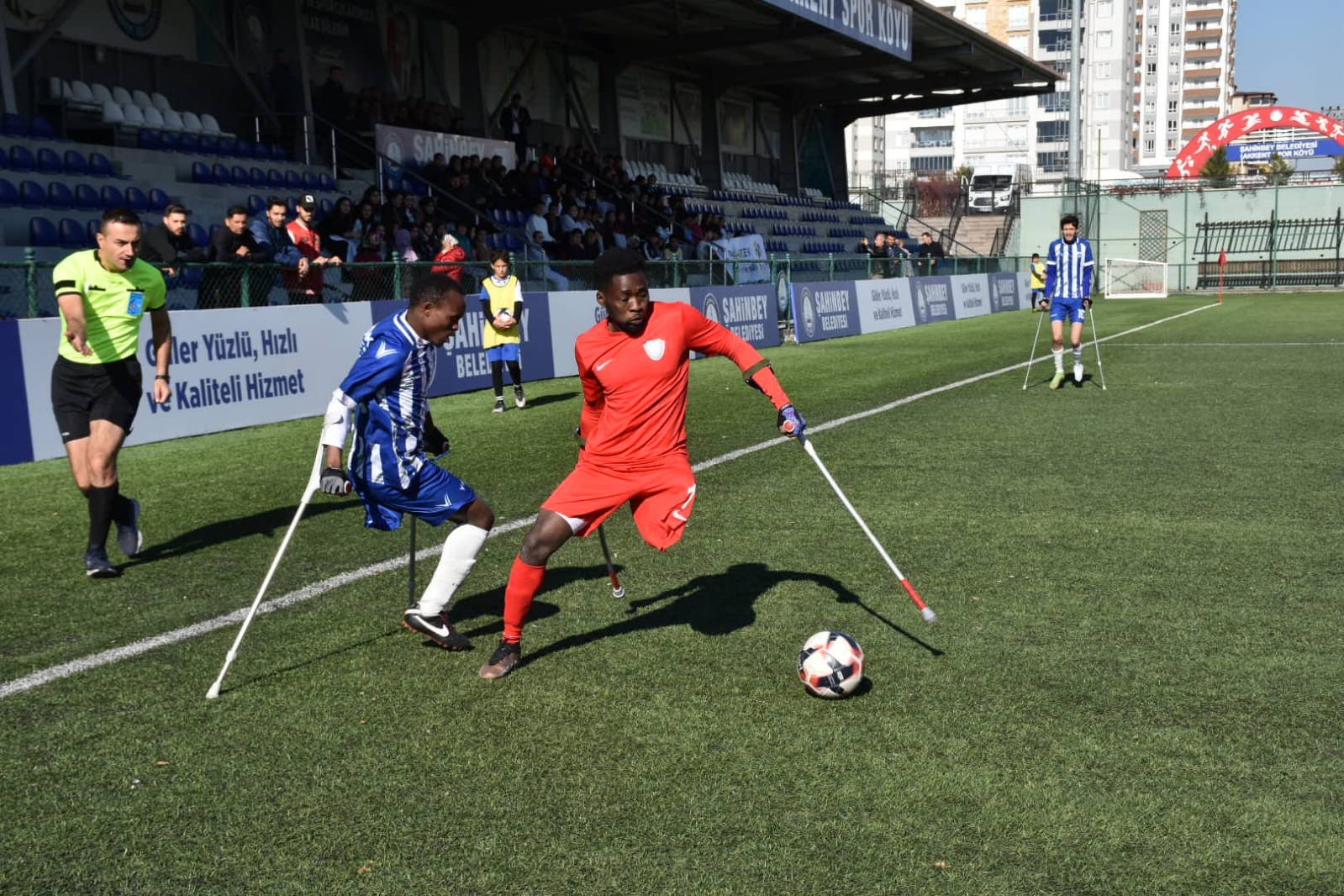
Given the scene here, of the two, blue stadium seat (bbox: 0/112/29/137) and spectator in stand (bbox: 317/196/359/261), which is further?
spectator in stand (bbox: 317/196/359/261)

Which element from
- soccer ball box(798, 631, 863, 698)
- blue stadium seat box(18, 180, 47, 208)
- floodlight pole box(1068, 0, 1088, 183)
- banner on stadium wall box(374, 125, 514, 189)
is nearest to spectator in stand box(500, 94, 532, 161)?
banner on stadium wall box(374, 125, 514, 189)

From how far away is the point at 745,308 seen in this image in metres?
24.6

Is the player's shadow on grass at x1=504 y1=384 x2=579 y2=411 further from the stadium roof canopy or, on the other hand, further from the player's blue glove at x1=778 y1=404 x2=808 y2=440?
the stadium roof canopy

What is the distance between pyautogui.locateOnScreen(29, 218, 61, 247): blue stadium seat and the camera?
16625 mm

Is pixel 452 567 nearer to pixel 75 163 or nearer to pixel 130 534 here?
pixel 130 534

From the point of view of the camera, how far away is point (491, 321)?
49.0 ft

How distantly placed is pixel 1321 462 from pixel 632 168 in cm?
2916

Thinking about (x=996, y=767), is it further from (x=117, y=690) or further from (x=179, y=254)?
(x=179, y=254)

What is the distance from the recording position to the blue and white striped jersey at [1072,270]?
15.8m

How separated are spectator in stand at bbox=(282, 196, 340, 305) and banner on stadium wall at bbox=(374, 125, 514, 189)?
Result: 852 cm

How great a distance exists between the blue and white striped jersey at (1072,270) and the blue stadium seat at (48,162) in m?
13.9

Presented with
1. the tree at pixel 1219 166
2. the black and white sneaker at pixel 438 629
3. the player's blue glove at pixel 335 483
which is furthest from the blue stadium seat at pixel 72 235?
the tree at pixel 1219 166

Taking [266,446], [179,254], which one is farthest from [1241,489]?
[179,254]

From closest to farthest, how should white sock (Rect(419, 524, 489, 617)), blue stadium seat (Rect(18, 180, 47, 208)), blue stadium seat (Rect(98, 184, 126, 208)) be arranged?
white sock (Rect(419, 524, 489, 617))
blue stadium seat (Rect(18, 180, 47, 208))
blue stadium seat (Rect(98, 184, 126, 208))
